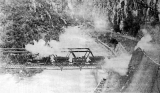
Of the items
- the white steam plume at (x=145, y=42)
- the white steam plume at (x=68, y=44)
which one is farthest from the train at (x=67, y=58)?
the white steam plume at (x=145, y=42)

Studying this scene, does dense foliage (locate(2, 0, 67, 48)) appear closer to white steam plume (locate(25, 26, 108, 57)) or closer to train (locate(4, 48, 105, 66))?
white steam plume (locate(25, 26, 108, 57))

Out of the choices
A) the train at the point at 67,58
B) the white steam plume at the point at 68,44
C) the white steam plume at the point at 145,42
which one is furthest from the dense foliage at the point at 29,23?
the white steam plume at the point at 145,42

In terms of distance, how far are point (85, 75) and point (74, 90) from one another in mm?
429

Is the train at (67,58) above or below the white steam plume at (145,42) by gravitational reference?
below

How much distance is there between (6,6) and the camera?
3.79 m

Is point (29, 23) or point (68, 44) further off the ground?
point (29, 23)

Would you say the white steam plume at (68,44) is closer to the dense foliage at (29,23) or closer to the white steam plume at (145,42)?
the dense foliage at (29,23)

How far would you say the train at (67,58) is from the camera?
148 inches

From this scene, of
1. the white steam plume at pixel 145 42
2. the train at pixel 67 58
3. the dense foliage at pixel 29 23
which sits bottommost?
the train at pixel 67 58

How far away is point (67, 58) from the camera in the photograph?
150 inches

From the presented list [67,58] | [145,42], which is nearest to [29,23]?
[67,58]

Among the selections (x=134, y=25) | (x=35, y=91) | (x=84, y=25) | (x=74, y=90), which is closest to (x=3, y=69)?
(x=35, y=91)

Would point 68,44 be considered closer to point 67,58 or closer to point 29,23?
point 67,58

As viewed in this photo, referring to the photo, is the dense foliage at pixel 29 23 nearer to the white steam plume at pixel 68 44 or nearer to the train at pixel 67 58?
the white steam plume at pixel 68 44
